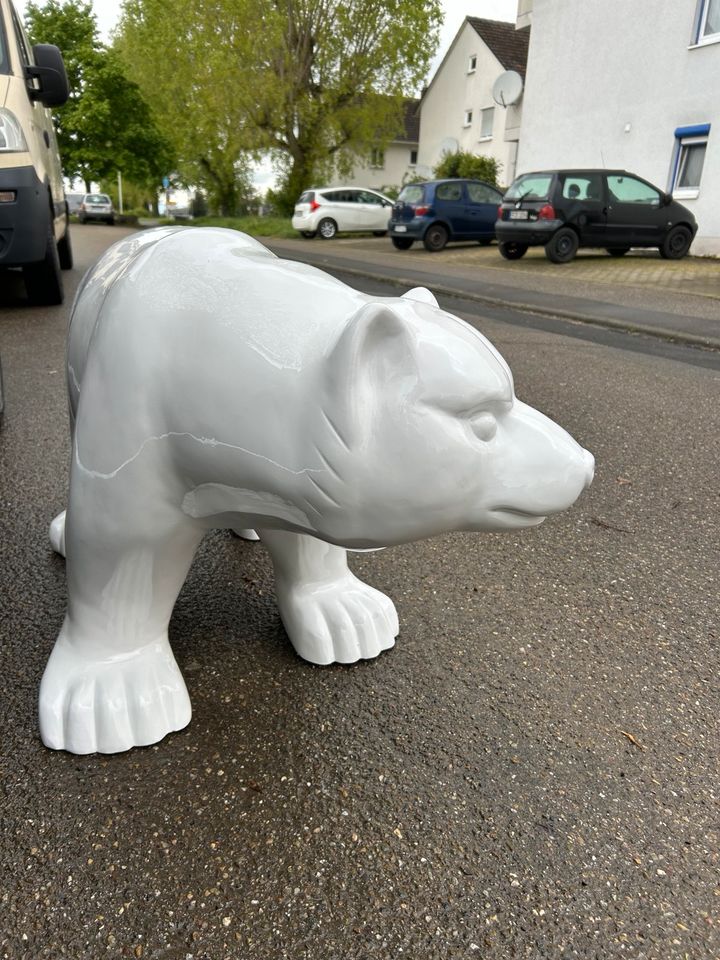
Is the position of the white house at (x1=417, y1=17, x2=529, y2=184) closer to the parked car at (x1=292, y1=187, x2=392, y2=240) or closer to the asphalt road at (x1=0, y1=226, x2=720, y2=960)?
the parked car at (x1=292, y1=187, x2=392, y2=240)

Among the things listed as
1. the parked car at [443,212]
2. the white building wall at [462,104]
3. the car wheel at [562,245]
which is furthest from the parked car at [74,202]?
the car wheel at [562,245]

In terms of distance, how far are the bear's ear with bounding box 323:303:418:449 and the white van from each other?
499 cm

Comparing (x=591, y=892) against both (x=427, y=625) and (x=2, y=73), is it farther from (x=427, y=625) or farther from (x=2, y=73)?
(x=2, y=73)

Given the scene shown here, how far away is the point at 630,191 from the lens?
1266cm

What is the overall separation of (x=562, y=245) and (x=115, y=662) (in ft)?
40.8

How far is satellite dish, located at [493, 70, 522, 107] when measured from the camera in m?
21.2

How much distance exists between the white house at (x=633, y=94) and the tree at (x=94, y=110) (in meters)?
20.2

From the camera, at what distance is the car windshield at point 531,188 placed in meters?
12.0

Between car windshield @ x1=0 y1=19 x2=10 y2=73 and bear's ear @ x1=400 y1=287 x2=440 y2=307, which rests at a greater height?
car windshield @ x1=0 y1=19 x2=10 y2=73

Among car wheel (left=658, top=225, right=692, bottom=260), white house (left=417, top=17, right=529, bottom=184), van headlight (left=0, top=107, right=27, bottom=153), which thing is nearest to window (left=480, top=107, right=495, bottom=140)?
white house (left=417, top=17, right=529, bottom=184)

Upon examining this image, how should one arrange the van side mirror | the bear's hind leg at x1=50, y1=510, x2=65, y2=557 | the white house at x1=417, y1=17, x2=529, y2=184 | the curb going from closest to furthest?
the bear's hind leg at x1=50, y1=510, x2=65, y2=557
the van side mirror
the curb
the white house at x1=417, y1=17, x2=529, y2=184

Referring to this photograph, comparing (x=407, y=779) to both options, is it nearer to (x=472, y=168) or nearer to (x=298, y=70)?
(x=472, y=168)

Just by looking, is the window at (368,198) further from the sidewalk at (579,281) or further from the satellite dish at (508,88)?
the sidewalk at (579,281)

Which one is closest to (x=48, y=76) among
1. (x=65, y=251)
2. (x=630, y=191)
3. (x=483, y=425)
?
(x=65, y=251)
